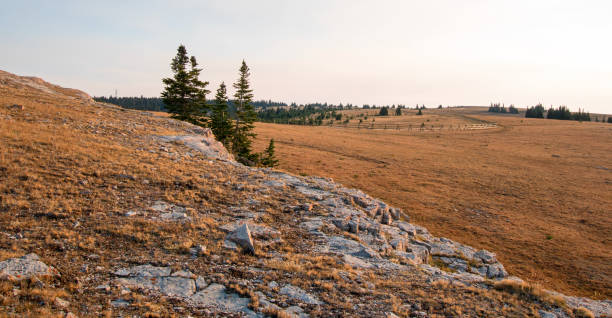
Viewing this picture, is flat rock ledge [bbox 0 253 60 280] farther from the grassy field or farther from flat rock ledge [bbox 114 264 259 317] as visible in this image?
the grassy field

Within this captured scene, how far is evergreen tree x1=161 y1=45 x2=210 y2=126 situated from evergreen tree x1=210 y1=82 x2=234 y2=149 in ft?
7.54

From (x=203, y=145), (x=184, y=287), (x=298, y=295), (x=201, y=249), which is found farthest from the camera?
(x=203, y=145)

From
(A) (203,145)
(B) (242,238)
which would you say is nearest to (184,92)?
(A) (203,145)

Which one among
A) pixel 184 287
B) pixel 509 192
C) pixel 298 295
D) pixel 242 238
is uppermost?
pixel 242 238

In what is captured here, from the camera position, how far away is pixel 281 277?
313 inches

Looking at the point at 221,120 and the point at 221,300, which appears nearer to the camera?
the point at 221,300

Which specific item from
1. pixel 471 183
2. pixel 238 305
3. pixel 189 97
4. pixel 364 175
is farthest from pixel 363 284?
pixel 189 97

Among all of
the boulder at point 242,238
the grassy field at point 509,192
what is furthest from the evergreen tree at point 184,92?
the boulder at point 242,238

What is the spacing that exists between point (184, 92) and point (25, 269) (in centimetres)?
3580

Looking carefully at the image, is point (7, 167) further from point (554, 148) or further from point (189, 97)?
point (554, 148)

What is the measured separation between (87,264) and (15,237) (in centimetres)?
232

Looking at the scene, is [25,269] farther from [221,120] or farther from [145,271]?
[221,120]

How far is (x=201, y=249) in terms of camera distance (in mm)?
8727

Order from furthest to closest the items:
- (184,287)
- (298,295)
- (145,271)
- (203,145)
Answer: (203,145) < (145,271) < (298,295) < (184,287)
